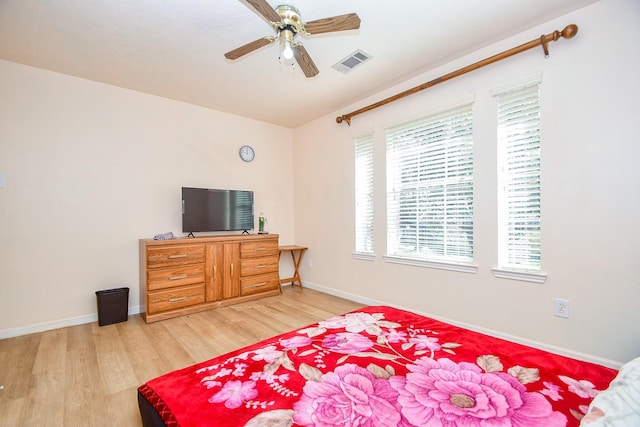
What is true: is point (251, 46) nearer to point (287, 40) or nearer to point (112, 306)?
point (287, 40)

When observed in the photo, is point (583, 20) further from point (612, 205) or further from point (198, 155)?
point (198, 155)

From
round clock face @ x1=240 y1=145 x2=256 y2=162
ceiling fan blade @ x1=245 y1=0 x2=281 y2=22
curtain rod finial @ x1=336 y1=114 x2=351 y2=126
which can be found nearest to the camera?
ceiling fan blade @ x1=245 y1=0 x2=281 y2=22

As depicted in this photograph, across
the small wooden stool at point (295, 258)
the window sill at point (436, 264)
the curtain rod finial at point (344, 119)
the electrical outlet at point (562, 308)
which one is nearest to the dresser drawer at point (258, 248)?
the small wooden stool at point (295, 258)

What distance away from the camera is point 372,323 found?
67.7 inches

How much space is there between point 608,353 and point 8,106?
5.60m

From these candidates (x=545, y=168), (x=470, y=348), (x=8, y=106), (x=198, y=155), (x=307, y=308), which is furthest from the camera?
(x=198, y=155)

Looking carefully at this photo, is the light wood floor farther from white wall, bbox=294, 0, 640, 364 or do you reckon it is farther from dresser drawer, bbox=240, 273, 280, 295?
white wall, bbox=294, 0, 640, 364

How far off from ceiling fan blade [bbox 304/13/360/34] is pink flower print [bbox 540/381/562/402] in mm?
2116

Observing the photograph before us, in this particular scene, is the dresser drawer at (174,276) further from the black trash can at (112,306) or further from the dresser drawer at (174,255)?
the black trash can at (112,306)

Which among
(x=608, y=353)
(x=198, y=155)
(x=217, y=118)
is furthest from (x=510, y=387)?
(x=217, y=118)

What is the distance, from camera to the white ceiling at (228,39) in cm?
211

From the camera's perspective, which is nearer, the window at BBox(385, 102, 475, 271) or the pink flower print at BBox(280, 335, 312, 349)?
the pink flower print at BBox(280, 335, 312, 349)

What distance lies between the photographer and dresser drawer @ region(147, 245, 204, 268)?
10.3 feet

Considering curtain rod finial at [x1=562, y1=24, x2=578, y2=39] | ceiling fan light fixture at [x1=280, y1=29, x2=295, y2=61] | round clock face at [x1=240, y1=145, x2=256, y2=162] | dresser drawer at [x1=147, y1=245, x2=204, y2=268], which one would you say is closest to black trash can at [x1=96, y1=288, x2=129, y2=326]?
dresser drawer at [x1=147, y1=245, x2=204, y2=268]
